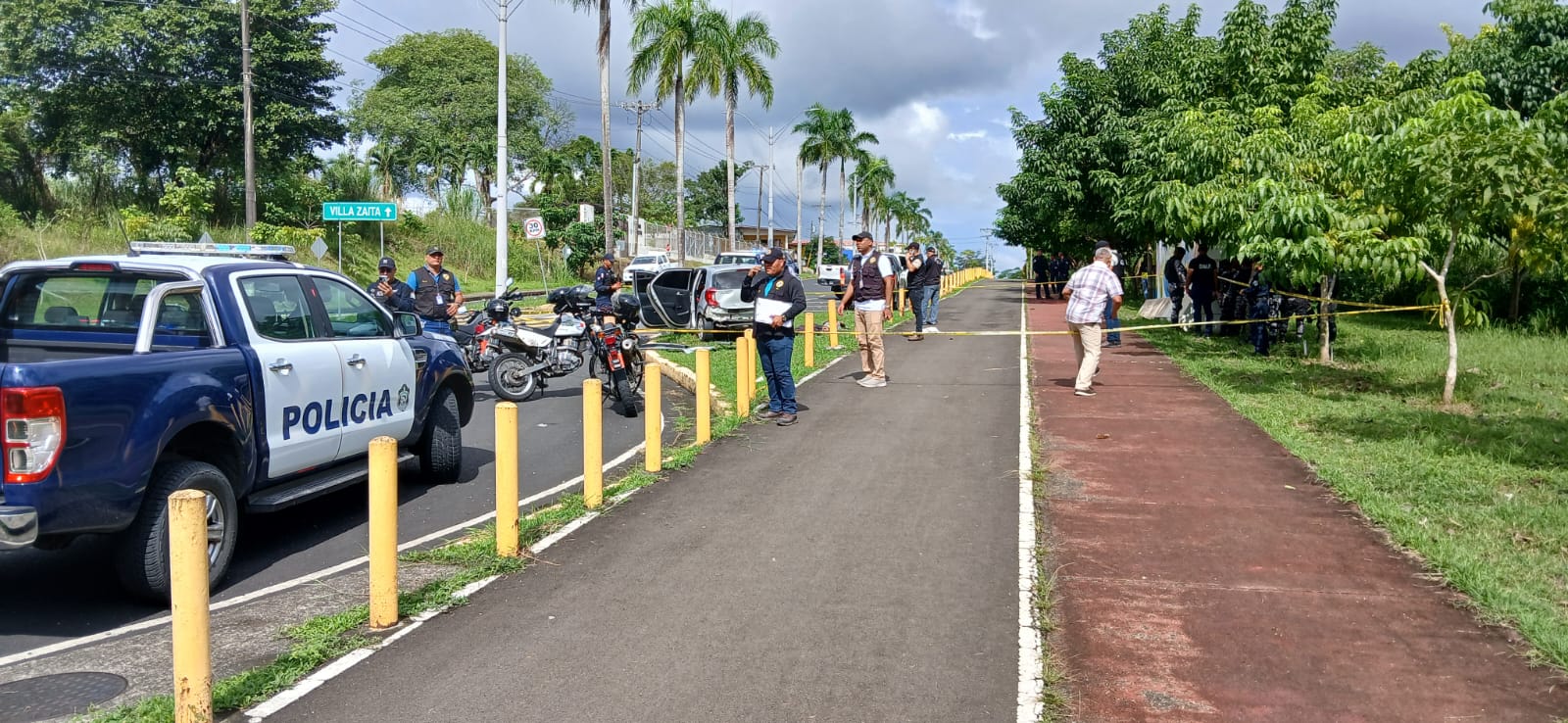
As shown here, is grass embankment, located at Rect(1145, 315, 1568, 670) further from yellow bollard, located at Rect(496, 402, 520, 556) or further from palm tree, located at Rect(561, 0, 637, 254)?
palm tree, located at Rect(561, 0, 637, 254)

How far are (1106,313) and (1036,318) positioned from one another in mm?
15227

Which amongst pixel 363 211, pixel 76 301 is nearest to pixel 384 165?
pixel 363 211

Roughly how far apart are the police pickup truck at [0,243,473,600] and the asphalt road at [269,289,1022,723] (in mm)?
1589

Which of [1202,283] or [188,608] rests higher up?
[1202,283]

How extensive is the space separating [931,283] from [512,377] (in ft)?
33.7

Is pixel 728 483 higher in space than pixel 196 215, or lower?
lower

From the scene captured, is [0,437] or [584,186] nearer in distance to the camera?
[0,437]

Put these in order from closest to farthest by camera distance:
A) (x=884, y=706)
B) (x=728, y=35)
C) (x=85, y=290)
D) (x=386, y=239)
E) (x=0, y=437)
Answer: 1. (x=884, y=706)
2. (x=0, y=437)
3. (x=85, y=290)
4. (x=728, y=35)
5. (x=386, y=239)

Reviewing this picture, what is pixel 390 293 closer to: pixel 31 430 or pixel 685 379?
pixel 685 379

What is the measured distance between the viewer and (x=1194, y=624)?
5.60 metres

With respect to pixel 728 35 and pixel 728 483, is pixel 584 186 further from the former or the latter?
pixel 728 483

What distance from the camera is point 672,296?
Result: 852 inches

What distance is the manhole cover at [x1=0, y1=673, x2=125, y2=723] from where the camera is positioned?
4.39 m

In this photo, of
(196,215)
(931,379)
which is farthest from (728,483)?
(196,215)
